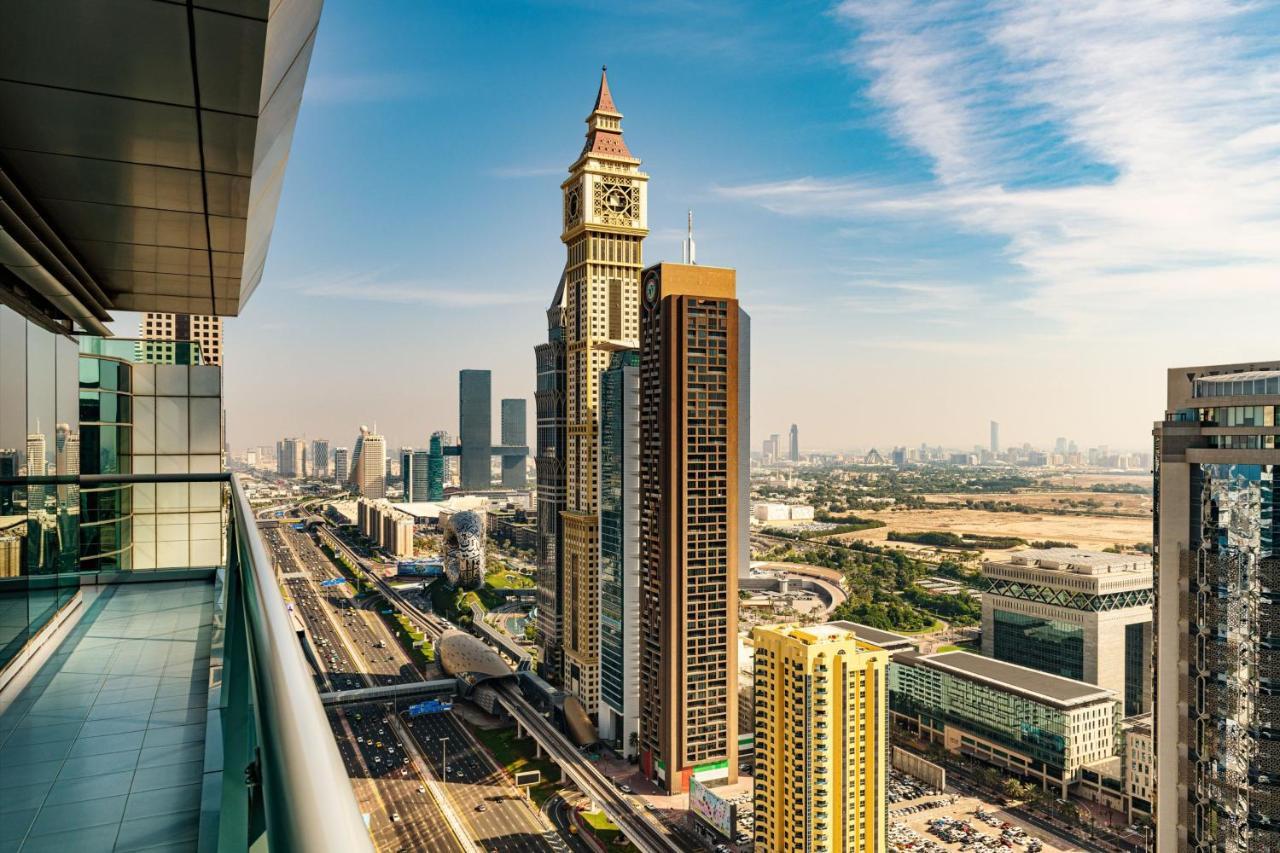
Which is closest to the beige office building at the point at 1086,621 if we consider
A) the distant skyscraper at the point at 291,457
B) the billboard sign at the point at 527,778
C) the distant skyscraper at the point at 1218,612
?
the distant skyscraper at the point at 1218,612

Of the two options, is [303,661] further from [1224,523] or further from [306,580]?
[306,580]

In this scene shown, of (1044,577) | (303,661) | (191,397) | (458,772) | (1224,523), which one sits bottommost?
(458,772)

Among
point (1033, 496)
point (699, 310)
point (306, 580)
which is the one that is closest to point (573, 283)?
point (699, 310)

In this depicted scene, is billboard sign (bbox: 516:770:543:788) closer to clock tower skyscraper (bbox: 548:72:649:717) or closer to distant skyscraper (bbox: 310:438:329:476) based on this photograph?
clock tower skyscraper (bbox: 548:72:649:717)

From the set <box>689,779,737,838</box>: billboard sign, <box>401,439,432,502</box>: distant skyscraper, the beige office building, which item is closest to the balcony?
<box>689,779,737,838</box>: billboard sign

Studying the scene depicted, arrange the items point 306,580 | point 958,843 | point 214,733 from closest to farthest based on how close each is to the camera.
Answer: point 214,733 → point 958,843 → point 306,580

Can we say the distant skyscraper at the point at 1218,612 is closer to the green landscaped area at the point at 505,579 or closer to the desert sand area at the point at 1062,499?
the green landscaped area at the point at 505,579

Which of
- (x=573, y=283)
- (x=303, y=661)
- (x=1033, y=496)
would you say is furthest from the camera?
(x=1033, y=496)
